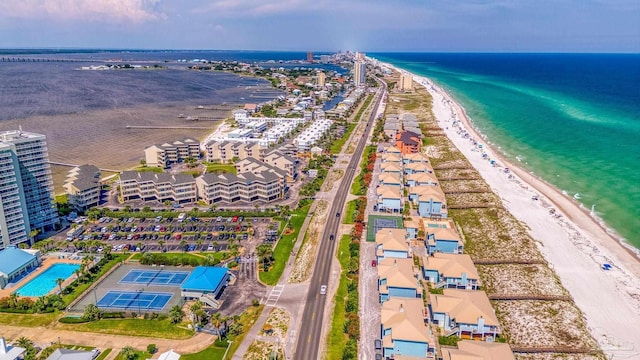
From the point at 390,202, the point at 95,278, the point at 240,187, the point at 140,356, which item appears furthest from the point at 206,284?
the point at 390,202

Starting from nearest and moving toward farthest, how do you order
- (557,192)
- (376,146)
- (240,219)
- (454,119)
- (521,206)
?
(240,219) → (521,206) → (557,192) → (376,146) → (454,119)

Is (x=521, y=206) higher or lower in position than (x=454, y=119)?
lower

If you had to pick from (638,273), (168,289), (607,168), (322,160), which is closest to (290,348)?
(168,289)

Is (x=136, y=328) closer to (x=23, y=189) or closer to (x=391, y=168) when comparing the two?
(x=23, y=189)

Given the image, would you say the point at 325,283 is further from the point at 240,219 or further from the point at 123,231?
the point at 123,231

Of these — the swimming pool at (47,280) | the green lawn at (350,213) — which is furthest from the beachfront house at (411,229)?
the swimming pool at (47,280)

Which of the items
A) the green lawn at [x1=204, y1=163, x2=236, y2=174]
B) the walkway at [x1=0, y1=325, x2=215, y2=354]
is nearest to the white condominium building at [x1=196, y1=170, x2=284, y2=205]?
the green lawn at [x1=204, y1=163, x2=236, y2=174]
